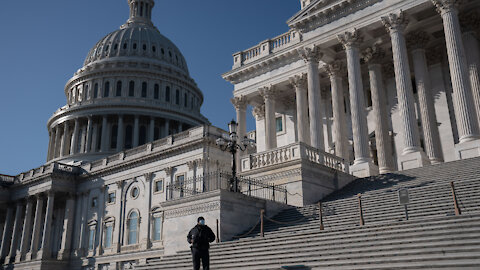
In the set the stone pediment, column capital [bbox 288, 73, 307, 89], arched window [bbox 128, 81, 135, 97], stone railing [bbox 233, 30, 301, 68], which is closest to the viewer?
the stone pediment

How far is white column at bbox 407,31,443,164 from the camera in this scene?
29.0 meters

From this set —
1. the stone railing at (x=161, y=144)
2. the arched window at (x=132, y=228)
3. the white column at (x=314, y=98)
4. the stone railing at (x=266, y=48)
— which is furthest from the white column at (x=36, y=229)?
the white column at (x=314, y=98)

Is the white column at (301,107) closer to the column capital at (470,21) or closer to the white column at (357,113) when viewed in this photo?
the white column at (357,113)

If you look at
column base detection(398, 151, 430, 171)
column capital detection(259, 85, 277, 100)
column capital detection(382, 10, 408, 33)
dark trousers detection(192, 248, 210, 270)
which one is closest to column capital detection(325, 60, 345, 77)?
column capital detection(259, 85, 277, 100)

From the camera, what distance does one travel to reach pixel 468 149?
24359 millimetres

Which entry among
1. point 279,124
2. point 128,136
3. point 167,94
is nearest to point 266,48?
point 279,124

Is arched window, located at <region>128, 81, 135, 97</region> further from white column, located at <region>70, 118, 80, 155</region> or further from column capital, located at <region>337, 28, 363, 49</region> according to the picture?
column capital, located at <region>337, 28, 363, 49</region>

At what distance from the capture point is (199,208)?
21.2 m

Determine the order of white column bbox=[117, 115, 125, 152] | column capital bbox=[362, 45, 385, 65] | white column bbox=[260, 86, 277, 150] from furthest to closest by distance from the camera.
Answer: white column bbox=[117, 115, 125, 152]
white column bbox=[260, 86, 277, 150]
column capital bbox=[362, 45, 385, 65]

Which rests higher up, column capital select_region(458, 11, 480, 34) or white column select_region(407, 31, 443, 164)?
column capital select_region(458, 11, 480, 34)

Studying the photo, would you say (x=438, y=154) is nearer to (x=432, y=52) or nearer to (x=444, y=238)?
(x=432, y=52)

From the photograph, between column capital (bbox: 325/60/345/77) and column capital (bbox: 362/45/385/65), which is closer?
column capital (bbox: 362/45/385/65)

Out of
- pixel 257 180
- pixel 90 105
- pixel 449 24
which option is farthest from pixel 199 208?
pixel 90 105

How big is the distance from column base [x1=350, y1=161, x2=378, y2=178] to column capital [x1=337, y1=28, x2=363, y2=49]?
805cm
